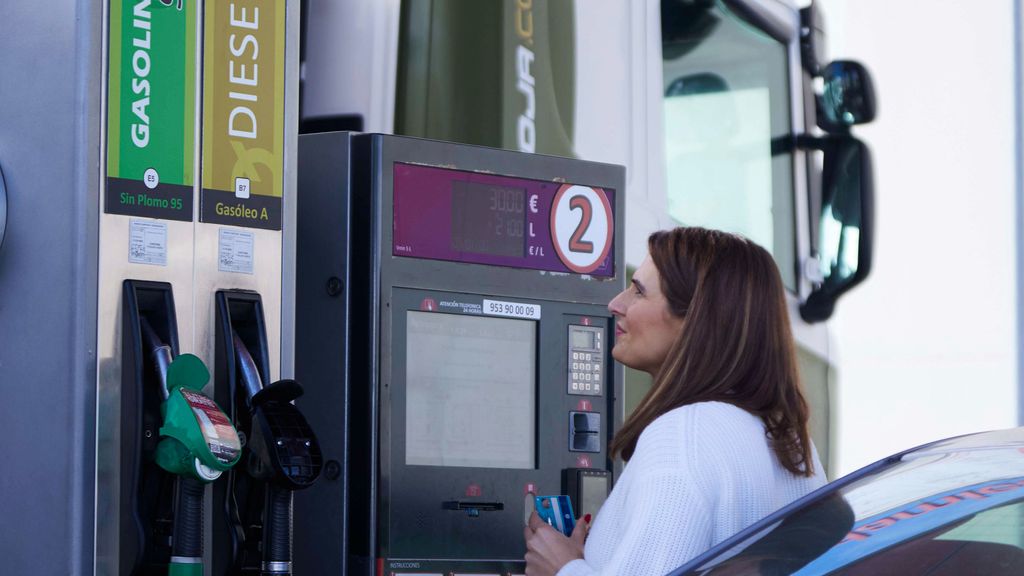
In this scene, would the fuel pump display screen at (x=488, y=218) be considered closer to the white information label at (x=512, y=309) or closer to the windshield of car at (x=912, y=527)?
the white information label at (x=512, y=309)

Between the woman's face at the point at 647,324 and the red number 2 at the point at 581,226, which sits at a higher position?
the red number 2 at the point at 581,226

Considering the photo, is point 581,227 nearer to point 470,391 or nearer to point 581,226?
point 581,226

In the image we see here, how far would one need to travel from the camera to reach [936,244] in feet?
16.5

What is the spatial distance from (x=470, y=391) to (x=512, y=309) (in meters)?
0.19

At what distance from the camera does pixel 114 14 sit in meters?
2.61

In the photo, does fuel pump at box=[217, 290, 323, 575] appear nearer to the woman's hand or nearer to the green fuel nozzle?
the green fuel nozzle

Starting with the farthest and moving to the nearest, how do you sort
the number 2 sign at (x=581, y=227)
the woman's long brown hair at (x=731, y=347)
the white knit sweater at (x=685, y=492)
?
the number 2 sign at (x=581, y=227) → the woman's long brown hair at (x=731, y=347) → the white knit sweater at (x=685, y=492)

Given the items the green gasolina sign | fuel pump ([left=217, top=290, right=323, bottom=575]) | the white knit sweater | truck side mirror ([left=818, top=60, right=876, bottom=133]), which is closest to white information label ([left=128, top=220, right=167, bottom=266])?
the green gasolina sign

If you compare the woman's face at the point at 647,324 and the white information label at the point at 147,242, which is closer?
the woman's face at the point at 647,324

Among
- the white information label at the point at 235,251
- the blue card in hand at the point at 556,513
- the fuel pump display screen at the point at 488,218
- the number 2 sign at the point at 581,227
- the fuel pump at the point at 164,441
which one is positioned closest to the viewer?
the fuel pump at the point at 164,441

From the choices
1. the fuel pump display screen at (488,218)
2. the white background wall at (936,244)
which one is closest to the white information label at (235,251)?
the fuel pump display screen at (488,218)

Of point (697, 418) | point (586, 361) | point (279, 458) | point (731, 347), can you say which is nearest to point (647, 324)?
point (731, 347)

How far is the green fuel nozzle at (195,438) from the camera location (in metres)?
2.42

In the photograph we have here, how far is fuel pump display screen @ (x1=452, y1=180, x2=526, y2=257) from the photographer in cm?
322
